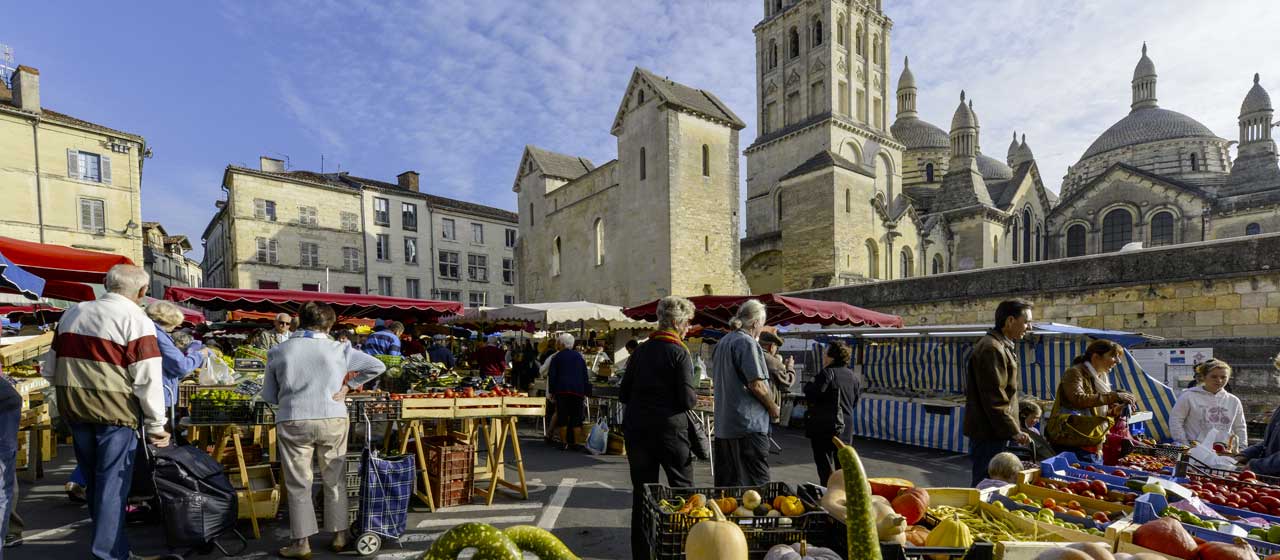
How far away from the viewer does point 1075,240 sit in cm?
3797

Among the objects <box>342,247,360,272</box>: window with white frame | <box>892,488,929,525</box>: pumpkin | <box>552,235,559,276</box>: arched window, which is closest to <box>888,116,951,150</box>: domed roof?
<box>552,235,559,276</box>: arched window

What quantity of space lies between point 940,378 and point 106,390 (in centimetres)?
1145

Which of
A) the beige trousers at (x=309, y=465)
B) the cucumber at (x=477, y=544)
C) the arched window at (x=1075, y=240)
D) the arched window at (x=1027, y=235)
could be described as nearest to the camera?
the cucumber at (x=477, y=544)

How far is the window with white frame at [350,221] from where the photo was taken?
3450 centimetres

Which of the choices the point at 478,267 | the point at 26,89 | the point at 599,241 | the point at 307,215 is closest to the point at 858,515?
the point at 599,241

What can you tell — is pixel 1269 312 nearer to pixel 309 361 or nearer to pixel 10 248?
pixel 309 361

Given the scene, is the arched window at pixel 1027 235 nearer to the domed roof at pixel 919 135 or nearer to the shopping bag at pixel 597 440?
the domed roof at pixel 919 135

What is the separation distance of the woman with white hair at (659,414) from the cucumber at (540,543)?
2.64 metres

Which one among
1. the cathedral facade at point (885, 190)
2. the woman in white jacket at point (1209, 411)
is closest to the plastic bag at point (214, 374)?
the woman in white jacket at point (1209, 411)

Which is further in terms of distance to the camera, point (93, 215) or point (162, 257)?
point (162, 257)

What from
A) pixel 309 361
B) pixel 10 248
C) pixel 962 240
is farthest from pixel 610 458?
pixel 962 240

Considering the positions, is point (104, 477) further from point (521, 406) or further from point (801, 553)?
point (801, 553)

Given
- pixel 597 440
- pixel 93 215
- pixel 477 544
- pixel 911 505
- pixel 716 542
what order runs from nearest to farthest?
pixel 477 544 → pixel 716 542 → pixel 911 505 → pixel 597 440 → pixel 93 215

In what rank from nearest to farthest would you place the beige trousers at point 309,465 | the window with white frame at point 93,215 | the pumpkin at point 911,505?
1. the pumpkin at point 911,505
2. the beige trousers at point 309,465
3. the window with white frame at point 93,215
